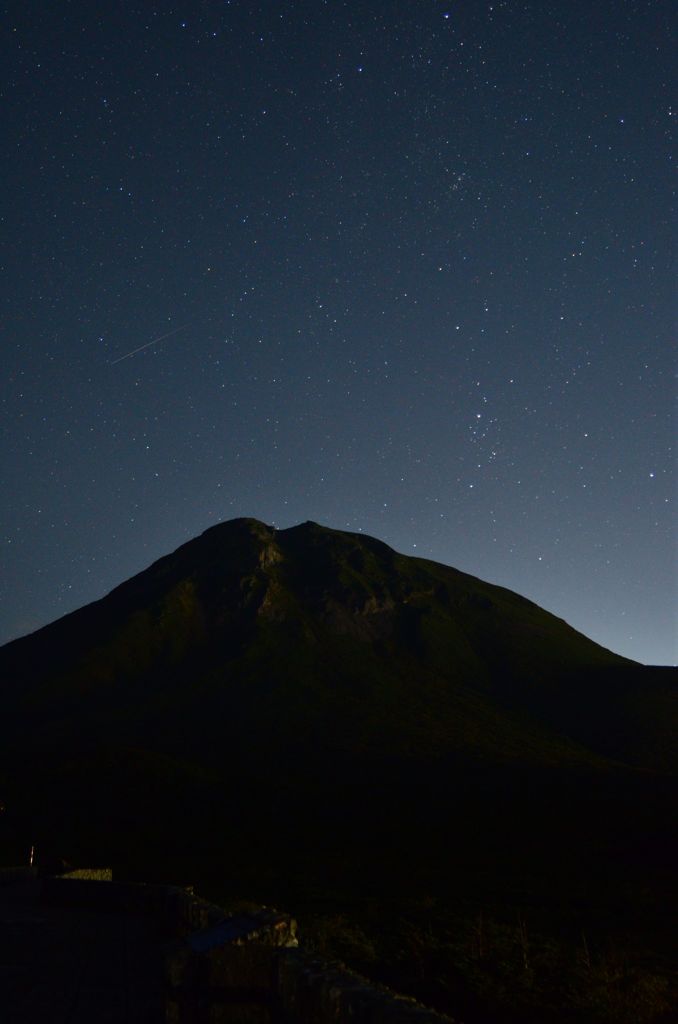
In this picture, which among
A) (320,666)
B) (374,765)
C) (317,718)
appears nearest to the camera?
(374,765)

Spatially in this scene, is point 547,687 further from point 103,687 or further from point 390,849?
point 390,849

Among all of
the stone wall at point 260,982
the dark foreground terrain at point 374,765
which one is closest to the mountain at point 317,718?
the dark foreground terrain at point 374,765

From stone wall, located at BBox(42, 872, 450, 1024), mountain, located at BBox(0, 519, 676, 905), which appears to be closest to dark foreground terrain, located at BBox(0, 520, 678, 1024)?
mountain, located at BBox(0, 519, 676, 905)

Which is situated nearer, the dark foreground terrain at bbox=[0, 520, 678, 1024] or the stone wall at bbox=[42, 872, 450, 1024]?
the stone wall at bbox=[42, 872, 450, 1024]

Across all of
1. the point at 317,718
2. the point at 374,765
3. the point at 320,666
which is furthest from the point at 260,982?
the point at 320,666

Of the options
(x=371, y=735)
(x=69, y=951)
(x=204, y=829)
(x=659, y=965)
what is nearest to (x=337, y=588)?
(x=371, y=735)

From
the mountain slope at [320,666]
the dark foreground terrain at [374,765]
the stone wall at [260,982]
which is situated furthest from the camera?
the mountain slope at [320,666]

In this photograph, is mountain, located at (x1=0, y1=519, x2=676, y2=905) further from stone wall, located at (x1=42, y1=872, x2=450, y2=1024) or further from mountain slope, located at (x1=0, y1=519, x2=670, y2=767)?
stone wall, located at (x1=42, y1=872, x2=450, y2=1024)

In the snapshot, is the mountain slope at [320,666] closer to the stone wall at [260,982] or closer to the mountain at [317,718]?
the mountain at [317,718]

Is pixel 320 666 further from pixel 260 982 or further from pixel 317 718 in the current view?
pixel 260 982
